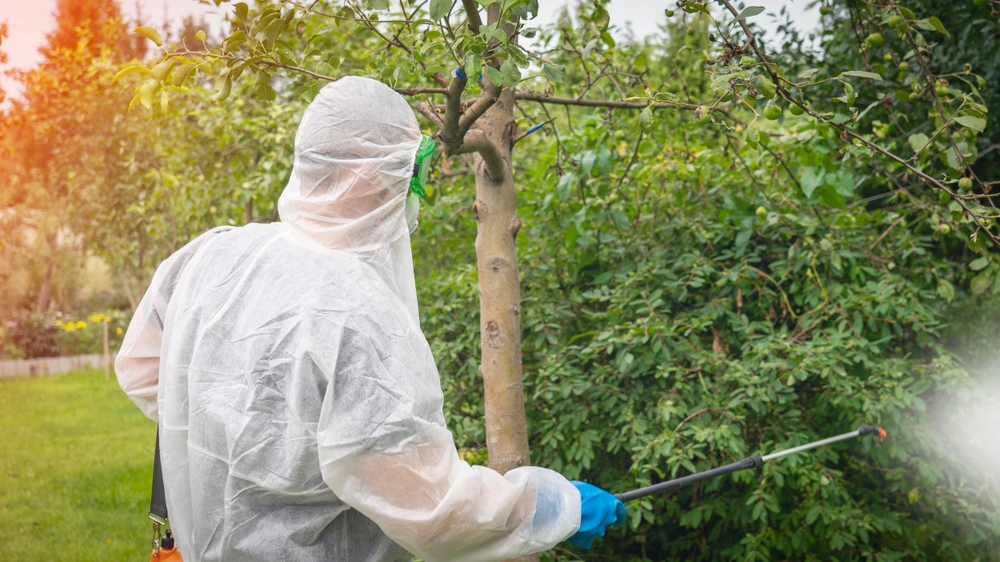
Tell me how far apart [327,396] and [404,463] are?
19cm

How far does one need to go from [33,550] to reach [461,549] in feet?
11.2

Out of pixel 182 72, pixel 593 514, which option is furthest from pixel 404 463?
pixel 182 72

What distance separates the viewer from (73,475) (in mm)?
4965

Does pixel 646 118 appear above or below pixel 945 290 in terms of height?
above

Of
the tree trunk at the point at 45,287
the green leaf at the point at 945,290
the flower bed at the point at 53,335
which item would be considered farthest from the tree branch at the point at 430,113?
the tree trunk at the point at 45,287

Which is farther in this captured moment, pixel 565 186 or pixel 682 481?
pixel 565 186

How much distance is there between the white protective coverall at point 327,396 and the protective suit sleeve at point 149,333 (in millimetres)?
121

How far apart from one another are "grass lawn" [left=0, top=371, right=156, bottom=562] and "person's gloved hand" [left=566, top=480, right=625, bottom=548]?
113 inches

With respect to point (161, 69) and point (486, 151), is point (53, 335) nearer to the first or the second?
point (161, 69)

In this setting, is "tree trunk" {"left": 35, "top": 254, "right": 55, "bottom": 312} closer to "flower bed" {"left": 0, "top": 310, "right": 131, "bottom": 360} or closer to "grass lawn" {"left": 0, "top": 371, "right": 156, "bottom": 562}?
"flower bed" {"left": 0, "top": 310, "right": 131, "bottom": 360}

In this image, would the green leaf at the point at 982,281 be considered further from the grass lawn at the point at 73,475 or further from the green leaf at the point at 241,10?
the grass lawn at the point at 73,475

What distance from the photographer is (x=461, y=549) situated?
141 cm

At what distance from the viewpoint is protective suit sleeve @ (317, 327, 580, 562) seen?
126 cm

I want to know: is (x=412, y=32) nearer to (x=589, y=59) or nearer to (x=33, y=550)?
(x=589, y=59)
